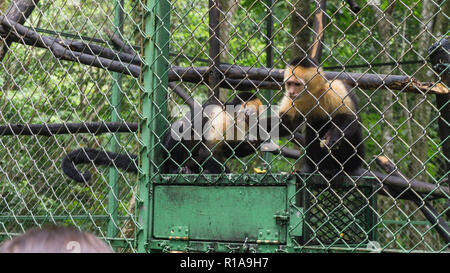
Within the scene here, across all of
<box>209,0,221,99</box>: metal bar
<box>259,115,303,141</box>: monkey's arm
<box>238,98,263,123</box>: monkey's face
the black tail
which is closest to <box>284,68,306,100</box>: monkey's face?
<box>259,115,303,141</box>: monkey's arm

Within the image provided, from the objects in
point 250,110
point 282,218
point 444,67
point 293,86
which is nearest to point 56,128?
point 250,110

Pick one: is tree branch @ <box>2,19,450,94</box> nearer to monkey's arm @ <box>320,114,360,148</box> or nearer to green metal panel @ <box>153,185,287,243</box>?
monkey's arm @ <box>320,114,360,148</box>

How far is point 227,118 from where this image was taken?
3746mm

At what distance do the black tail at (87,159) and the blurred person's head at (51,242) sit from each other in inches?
111

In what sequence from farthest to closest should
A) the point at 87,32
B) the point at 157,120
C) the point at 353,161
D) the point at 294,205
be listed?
the point at 87,32
the point at 353,161
the point at 157,120
the point at 294,205

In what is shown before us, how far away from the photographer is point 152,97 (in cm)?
251

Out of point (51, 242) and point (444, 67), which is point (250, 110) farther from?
point (51, 242)

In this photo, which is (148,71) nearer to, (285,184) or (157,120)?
(157,120)

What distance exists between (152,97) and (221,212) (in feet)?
2.16

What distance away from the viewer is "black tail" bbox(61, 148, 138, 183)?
156 inches

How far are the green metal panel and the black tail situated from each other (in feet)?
4.88
